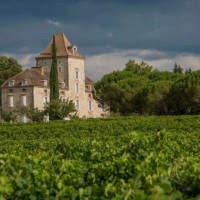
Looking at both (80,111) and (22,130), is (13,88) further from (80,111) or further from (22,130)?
(22,130)

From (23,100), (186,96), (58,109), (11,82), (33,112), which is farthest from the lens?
(11,82)

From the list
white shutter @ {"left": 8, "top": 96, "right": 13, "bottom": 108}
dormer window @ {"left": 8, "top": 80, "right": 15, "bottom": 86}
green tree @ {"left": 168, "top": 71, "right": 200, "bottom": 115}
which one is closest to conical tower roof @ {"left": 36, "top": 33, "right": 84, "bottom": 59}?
dormer window @ {"left": 8, "top": 80, "right": 15, "bottom": 86}

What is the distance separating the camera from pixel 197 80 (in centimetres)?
4022

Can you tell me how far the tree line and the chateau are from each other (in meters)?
4.19

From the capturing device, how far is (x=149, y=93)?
4619 cm

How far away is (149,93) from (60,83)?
58.0ft

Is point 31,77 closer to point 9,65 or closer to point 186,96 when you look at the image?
point 9,65

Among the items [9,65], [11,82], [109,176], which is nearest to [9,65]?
[9,65]

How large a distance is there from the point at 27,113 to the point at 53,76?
A: 6.88 meters

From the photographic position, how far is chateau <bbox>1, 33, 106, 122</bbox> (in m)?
54.9

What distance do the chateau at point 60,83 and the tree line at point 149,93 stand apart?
4.19 metres

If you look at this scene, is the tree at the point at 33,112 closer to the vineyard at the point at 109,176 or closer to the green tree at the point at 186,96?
the green tree at the point at 186,96

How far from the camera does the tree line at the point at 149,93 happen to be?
4097cm

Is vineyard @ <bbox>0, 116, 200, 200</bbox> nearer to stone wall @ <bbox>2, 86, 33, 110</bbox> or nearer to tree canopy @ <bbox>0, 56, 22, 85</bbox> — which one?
stone wall @ <bbox>2, 86, 33, 110</bbox>
